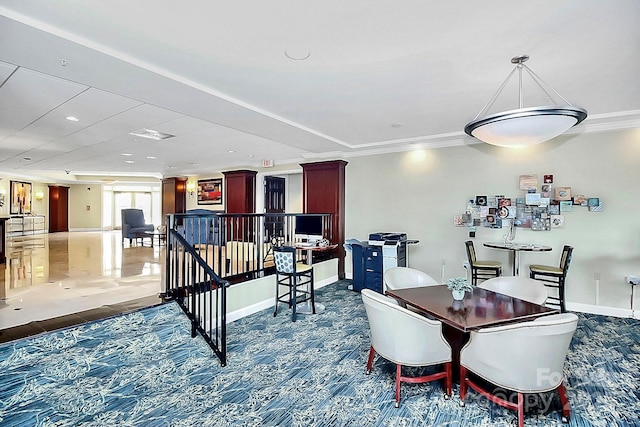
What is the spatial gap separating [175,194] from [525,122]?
10.8 metres

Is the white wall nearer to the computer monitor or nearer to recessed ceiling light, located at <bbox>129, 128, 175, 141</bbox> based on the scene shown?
the computer monitor

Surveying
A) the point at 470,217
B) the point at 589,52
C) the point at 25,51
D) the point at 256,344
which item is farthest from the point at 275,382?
the point at 470,217

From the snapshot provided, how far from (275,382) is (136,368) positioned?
1330 mm

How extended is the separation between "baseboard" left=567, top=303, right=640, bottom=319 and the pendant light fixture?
10.9ft

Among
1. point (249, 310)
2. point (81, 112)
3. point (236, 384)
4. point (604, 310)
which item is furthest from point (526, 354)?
point (81, 112)

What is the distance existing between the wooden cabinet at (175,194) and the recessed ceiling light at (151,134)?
555 cm

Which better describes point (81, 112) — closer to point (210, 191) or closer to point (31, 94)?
point (31, 94)

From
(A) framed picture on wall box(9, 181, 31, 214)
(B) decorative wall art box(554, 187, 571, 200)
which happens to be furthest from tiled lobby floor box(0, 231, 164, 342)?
(A) framed picture on wall box(9, 181, 31, 214)

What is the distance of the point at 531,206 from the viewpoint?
501 centimetres

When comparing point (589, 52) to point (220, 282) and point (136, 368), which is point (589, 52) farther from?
point (136, 368)

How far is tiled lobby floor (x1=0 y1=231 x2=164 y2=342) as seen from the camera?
11.6ft

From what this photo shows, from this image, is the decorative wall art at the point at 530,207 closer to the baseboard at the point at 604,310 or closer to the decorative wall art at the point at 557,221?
the decorative wall art at the point at 557,221

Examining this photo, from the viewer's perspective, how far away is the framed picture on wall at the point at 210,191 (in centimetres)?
1016

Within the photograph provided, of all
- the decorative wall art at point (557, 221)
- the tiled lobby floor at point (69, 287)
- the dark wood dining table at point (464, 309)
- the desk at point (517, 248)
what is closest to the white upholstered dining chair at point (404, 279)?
the dark wood dining table at point (464, 309)
